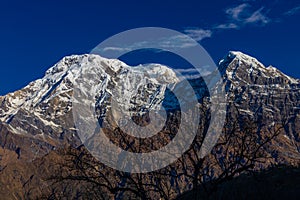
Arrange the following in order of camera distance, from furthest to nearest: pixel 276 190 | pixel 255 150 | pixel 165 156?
pixel 276 190 < pixel 165 156 < pixel 255 150

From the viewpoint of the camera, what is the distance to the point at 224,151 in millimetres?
21516

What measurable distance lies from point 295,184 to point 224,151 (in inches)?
251

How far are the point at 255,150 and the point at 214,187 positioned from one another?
241 centimetres

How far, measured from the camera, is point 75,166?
69.1ft

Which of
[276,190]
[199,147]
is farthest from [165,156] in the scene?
[276,190]

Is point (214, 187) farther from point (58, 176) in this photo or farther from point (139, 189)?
point (58, 176)

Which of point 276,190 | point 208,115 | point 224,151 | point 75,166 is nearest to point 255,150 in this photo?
point 224,151

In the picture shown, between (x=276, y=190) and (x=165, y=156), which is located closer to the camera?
(x=165, y=156)

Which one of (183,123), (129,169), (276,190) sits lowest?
(276,190)

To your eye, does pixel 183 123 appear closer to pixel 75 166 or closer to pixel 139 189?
pixel 139 189

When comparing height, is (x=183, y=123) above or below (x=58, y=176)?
above

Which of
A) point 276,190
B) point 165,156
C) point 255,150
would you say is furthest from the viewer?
point 276,190

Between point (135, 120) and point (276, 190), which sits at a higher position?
point (135, 120)

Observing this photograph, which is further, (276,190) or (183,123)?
(276,190)
